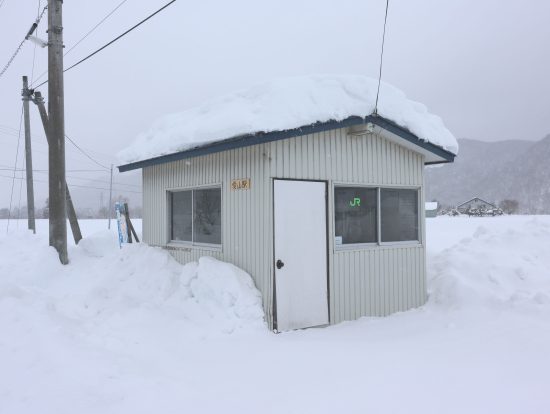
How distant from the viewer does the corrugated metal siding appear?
698cm

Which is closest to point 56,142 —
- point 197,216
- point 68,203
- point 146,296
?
point 68,203

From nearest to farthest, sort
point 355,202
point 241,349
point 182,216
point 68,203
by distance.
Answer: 1. point 241,349
2. point 355,202
3. point 182,216
4. point 68,203

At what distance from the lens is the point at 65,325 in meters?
5.91

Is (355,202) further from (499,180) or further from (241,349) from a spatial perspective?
(499,180)

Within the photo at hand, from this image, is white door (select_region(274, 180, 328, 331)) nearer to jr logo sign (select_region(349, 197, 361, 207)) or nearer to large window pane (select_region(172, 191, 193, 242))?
jr logo sign (select_region(349, 197, 361, 207))

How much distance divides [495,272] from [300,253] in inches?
191

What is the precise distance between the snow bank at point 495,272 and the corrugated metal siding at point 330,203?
771 mm

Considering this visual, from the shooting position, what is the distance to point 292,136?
672cm

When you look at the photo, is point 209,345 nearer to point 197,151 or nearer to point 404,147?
point 197,151

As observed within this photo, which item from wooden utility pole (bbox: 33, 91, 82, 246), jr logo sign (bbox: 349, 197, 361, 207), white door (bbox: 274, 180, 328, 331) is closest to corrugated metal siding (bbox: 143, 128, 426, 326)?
white door (bbox: 274, 180, 328, 331)

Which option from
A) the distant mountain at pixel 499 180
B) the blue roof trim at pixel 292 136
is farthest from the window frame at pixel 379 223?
the distant mountain at pixel 499 180

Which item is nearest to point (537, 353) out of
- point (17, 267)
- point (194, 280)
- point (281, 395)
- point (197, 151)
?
point (281, 395)

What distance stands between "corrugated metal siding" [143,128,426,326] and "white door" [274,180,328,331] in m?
0.15

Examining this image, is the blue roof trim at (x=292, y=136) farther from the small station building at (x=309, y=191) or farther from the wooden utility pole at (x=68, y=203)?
the wooden utility pole at (x=68, y=203)
